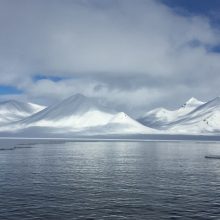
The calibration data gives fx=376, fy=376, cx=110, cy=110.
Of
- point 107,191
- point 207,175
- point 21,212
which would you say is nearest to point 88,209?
point 21,212

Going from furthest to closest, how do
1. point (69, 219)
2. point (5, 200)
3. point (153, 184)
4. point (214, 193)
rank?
1. point (153, 184)
2. point (214, 193)
3. point (5, 200)
4. point (69, 219)

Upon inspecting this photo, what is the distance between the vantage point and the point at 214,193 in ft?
245

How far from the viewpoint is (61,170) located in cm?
11100

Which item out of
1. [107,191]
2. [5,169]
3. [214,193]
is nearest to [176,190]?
[214,193]

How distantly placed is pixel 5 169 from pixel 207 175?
57930 millimetres

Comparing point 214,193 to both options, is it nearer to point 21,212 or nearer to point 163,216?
point 163,216

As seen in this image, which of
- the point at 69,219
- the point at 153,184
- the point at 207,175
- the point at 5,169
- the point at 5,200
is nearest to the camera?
the point at 69,219

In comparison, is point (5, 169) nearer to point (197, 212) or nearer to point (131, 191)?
point (131, 191)

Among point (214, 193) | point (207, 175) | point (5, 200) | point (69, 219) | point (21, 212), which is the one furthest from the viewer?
point (207, 175)

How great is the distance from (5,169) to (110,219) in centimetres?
6442

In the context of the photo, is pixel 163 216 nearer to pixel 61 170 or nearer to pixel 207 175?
pixel 207 175

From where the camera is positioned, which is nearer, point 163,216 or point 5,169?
point 163,216

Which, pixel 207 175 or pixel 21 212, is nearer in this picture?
pixel 21 212

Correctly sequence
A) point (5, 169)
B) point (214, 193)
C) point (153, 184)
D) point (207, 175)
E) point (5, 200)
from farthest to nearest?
point (5, 169), point (207, 175), point (153, 184), point (214, 193), point (5, 200)
